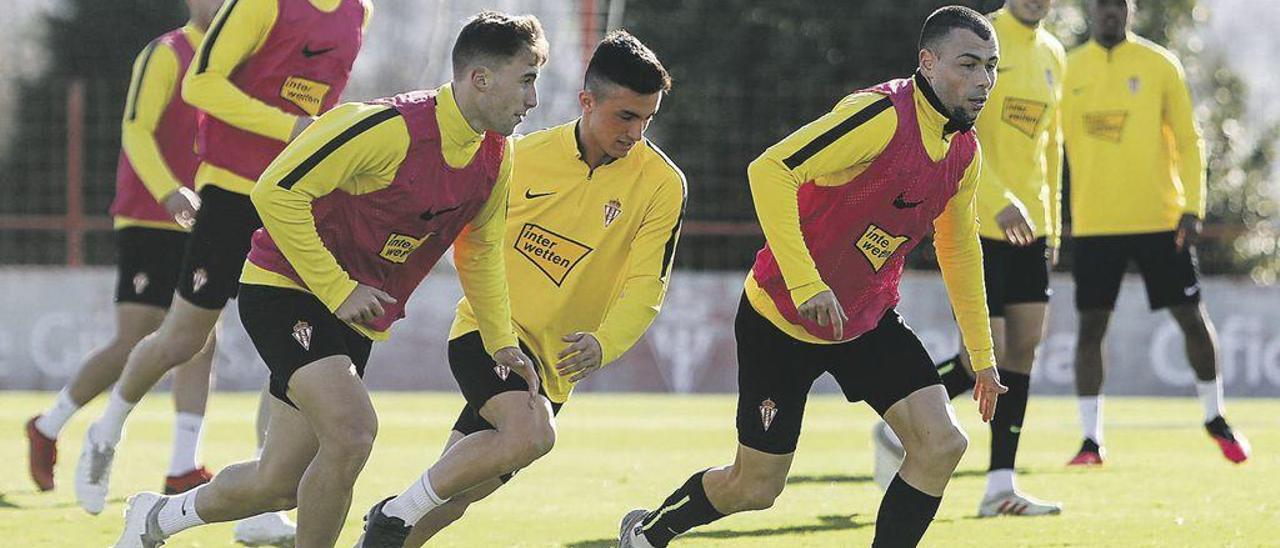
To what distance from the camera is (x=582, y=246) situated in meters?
6.38

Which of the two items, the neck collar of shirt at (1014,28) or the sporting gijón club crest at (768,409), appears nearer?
the sporting gijón club crest at (768,409)

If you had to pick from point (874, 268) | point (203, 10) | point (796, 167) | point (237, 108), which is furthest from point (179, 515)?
point (203, 10)

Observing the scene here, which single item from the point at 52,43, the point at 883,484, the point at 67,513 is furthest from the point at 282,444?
the point at 52,43

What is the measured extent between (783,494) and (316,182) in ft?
13.5

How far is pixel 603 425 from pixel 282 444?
9010 mm

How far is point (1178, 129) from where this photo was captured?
10836 millimetres

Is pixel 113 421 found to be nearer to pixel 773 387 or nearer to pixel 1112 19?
pixel 773 387

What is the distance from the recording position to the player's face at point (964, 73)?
239 inches

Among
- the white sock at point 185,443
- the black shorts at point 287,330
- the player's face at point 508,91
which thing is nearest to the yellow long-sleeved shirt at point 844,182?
the player's face at point 508,91

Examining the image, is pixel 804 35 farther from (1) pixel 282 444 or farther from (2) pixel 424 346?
(1) pixel 282 444

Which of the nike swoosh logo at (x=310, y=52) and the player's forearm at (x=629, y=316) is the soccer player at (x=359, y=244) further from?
the nike swoosh logo at (x=310, y=52)

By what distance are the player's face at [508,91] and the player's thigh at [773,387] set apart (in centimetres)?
124

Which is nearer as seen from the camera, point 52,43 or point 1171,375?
point 1171,375

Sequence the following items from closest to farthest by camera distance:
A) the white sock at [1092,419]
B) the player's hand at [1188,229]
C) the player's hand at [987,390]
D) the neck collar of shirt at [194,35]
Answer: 1. the player's hand at [987,390]
2. the neck collar of shirt at [194,35]
3. the player's hand at [1188,229]
4. the white sock at [1092,419]
